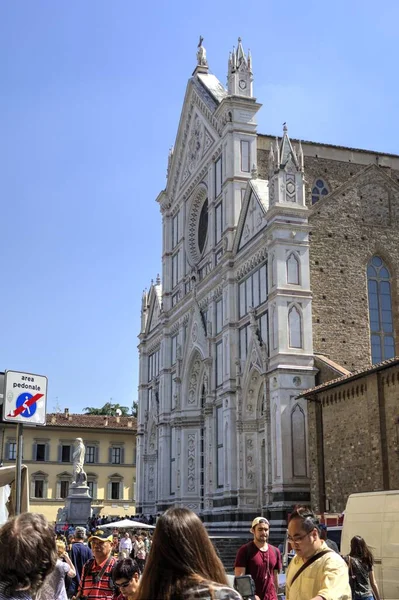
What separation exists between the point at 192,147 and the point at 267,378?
1750cm

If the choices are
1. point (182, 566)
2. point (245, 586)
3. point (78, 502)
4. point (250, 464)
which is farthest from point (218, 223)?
point (182, 566)

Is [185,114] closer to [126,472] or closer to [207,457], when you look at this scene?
[207,457]

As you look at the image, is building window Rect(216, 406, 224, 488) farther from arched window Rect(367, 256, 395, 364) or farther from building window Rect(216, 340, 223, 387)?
arched window Rect(367, 256, 395, 364)

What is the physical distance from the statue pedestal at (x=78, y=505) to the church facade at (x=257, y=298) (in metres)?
4.76

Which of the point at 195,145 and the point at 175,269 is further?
the point at 175,269

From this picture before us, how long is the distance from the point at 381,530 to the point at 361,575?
3071 millimetres

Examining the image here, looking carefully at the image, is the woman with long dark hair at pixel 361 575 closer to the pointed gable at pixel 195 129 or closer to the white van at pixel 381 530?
the white van at pixel 381 530

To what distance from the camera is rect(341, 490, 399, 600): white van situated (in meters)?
11.1

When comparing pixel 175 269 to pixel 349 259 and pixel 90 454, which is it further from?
pixel 90 454

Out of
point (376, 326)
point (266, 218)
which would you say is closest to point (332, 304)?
point (376, 326)

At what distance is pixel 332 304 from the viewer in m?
31.2

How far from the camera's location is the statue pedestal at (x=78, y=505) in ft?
Answer: 125

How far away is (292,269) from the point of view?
3098 cm

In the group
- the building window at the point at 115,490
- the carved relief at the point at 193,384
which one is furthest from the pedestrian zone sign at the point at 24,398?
the building window at the point at 115,490
